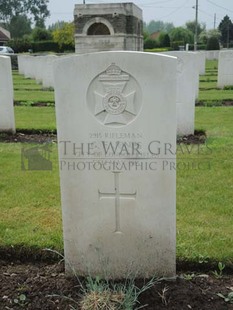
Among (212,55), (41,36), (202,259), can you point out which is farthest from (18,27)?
(202,259)

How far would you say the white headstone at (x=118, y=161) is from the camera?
2426 millimetres

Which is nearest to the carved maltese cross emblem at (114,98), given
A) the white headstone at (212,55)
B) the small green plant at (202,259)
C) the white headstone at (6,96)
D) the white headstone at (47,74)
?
the small green plant at (202,259)

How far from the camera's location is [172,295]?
8.47ft

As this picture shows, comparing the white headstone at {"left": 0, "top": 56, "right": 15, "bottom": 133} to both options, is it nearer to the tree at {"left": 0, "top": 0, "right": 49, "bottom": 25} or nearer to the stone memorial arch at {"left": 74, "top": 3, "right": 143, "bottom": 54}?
the stone memorial arch at {"left": 74, "top": 3, "right": 143, "bottom": 54}

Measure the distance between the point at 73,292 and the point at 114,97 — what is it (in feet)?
4.07

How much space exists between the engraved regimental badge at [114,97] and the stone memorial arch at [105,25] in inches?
905

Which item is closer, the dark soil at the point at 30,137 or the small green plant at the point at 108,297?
the small green plant at the point at 108,297

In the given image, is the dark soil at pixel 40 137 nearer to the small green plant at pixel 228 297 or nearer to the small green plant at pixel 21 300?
the small green plant at pixel 228 297

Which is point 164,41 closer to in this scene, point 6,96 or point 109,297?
point 6,96

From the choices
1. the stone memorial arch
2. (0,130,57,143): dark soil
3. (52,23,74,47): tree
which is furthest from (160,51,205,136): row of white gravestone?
(52,23,74,47): tree

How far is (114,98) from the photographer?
247cm

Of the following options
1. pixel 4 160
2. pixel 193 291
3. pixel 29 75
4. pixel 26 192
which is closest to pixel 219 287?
pixel 193 291

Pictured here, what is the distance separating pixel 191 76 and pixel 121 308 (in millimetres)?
4705

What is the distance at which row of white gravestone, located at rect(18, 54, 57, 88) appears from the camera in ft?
46.5
